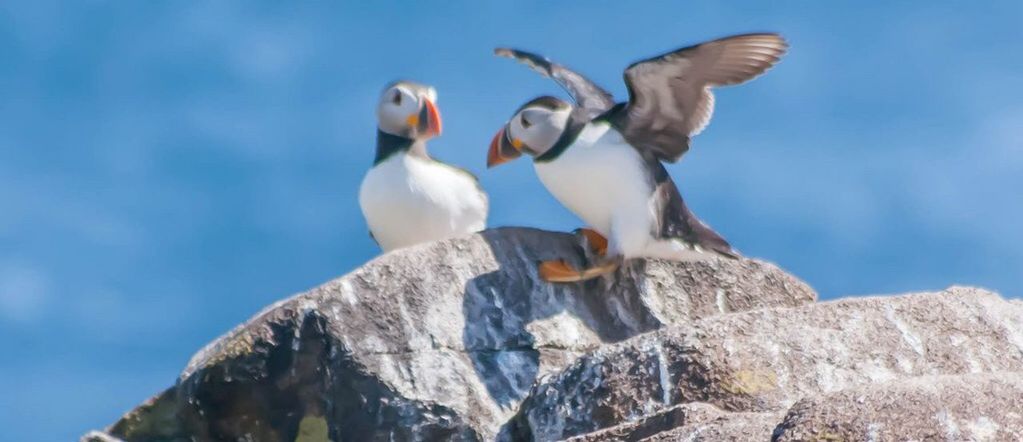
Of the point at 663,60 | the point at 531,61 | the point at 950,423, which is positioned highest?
the point at 531,61

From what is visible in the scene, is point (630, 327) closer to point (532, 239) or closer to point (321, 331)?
point (532, 239)

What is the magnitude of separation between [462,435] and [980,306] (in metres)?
2.10

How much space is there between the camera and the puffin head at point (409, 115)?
1077 cm

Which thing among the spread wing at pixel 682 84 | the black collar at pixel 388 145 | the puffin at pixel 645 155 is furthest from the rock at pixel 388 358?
the black collar at pixel 388 145

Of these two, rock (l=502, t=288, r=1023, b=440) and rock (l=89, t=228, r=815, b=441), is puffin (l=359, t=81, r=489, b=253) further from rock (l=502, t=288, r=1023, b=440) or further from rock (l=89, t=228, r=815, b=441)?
rock (l=502, t=288, r=1023, b=440)

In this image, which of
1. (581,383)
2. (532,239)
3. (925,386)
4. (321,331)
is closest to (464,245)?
(532,239)

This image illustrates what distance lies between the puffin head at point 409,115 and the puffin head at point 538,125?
1.94 feet

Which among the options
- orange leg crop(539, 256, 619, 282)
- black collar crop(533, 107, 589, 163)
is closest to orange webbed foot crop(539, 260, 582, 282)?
orange leg crop(539, 256, 619, 282)

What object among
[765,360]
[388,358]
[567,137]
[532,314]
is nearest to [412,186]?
[567,137]

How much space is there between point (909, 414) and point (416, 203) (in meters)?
5.64

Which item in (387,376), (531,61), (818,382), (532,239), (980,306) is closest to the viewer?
(818,382)

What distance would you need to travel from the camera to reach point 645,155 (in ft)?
31.7

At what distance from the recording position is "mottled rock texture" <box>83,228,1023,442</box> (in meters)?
5.26

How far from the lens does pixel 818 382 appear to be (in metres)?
6.63
